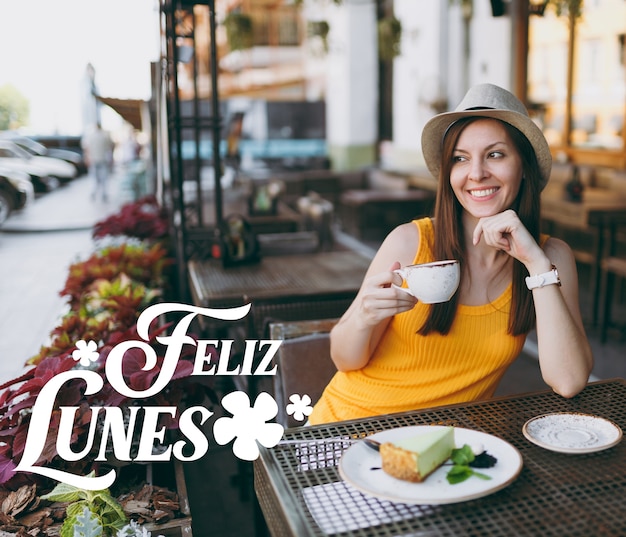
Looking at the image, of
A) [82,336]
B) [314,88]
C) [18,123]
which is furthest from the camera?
[314,88]

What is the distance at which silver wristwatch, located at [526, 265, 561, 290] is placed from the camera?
1.70 meters

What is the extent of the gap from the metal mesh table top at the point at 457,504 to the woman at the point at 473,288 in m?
0.26

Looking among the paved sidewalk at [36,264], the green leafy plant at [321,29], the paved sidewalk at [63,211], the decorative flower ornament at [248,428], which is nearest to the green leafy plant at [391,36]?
the green leafy plant at [321,29]

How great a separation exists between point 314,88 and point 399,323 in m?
19.0

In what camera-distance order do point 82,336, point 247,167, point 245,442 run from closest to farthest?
point 245,442 < point 82,336 < point 247,167

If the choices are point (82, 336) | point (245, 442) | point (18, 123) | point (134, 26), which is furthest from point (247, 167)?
point (245, 442)

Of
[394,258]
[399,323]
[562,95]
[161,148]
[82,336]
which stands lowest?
[82,336]

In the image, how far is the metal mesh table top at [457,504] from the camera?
1.14 meters

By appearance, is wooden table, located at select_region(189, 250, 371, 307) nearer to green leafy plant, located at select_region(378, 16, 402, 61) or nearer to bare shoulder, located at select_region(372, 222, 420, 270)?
bare shoulder, located at select_region(372, 222, 420, 270)

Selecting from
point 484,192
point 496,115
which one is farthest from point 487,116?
point 484,192

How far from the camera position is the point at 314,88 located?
20.2 m

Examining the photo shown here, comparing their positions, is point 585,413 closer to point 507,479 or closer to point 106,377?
point 507,479

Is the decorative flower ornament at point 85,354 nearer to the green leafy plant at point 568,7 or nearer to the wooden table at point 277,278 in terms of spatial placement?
the wooden table at point 277,278

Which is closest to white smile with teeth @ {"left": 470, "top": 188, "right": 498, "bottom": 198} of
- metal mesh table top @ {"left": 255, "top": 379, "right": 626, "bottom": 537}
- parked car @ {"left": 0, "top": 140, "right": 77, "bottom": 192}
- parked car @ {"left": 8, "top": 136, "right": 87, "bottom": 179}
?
metal mesh table top @ {"left": 255, "top": 379, "right": 626, "bottom": 537}
